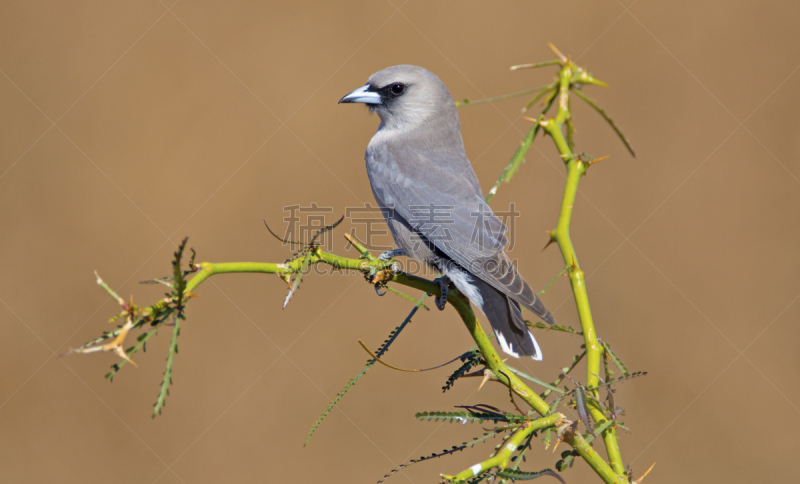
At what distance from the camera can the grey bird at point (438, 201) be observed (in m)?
2.54

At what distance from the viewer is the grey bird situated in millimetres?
2537

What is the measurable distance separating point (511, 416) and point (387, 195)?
6.86 ft

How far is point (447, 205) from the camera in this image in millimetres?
3105

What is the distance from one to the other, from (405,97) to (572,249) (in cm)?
224

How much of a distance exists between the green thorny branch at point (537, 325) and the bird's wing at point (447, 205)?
28.3 inches

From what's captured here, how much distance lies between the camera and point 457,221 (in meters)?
3.01

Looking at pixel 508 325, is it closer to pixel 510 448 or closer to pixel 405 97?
pixel 510 448

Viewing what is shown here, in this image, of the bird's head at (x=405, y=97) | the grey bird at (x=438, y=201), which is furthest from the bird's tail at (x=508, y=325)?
the bird's head at (x=405, y=97)

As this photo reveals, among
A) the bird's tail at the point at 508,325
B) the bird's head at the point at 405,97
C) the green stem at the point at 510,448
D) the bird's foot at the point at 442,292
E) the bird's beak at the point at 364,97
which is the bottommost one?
the green stem at the point at 510,448

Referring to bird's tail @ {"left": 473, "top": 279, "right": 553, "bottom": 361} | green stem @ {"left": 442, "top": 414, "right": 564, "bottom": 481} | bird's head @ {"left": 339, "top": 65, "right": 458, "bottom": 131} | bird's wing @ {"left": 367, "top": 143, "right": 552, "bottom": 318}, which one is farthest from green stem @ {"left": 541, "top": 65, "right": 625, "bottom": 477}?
bird's head @ {"left": 339, "top": 65, "right": 458, "bottom": 131}

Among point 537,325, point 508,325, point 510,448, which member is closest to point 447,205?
point 508,325

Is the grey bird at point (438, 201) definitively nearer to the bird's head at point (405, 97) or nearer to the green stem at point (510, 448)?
the bird's head at point (405, 97)

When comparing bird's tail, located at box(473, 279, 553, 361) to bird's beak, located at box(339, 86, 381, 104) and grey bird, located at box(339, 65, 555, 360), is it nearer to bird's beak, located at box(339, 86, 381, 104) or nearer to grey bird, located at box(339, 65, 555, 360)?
grey bird, located at box(339, 65, 555, 360)

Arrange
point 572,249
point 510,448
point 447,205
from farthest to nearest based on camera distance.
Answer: point 447,205, point 572,249, point 510,448
